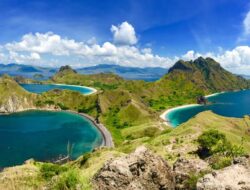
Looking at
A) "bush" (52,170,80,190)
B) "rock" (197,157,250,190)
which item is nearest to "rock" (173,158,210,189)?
"rock" (197,157,250,190)

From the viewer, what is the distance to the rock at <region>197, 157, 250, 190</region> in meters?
23.0

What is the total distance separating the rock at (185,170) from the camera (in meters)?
32.1

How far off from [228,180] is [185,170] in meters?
11.9

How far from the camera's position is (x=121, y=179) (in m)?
→ 28.1

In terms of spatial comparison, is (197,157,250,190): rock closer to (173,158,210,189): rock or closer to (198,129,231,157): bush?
(173,158,210,189): rock

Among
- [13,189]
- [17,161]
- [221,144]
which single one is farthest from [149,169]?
[17,161]

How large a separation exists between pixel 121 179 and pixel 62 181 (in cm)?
562

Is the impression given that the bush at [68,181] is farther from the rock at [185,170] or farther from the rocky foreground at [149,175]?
the rock at [185,170]

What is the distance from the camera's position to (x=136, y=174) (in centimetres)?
2941

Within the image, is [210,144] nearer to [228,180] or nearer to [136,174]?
[136,174]

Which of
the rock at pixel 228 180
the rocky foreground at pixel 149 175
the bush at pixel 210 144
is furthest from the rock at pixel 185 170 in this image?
the bush at pixel 210 144

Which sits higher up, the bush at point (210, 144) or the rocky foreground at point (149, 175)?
the rocky foreground at point (149, 175)

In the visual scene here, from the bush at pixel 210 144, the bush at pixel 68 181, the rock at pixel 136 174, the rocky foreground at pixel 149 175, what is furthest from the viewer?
the bush at pixel 210 144

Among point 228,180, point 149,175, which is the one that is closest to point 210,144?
point 149,175
